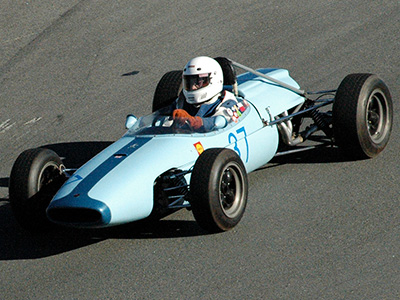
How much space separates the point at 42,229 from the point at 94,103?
14.7ft

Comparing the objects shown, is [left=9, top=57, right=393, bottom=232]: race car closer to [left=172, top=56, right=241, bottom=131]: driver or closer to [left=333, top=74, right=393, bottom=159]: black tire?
[left=333, top=74, right=393, bottom=159]: black tire

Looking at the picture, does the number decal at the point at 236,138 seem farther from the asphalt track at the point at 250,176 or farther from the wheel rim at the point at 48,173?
the wheel rim at the point at 48,173

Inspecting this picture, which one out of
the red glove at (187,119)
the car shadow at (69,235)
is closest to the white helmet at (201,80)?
the red glove at (187,119)

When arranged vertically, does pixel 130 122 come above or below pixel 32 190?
above

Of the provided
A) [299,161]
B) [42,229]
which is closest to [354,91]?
[299,161]

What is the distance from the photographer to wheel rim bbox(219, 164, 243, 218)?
799 cm

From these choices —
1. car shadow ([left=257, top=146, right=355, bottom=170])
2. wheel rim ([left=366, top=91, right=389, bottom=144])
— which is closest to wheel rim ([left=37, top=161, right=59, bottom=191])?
car shadow ([left=257, top=146, right=355, bottom=170])

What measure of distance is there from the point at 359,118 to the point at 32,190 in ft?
12.4

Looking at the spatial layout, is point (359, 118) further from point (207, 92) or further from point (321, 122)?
point (207, 92)

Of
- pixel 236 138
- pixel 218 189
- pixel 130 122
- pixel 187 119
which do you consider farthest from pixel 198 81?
pixel 218 189

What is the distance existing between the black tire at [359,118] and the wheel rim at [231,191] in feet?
5.67

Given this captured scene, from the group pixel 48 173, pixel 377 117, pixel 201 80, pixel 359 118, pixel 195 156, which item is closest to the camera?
pixel 195 156

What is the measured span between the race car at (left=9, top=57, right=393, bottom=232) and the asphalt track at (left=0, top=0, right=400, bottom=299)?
306 mm

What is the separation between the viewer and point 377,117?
9688 millimetres
